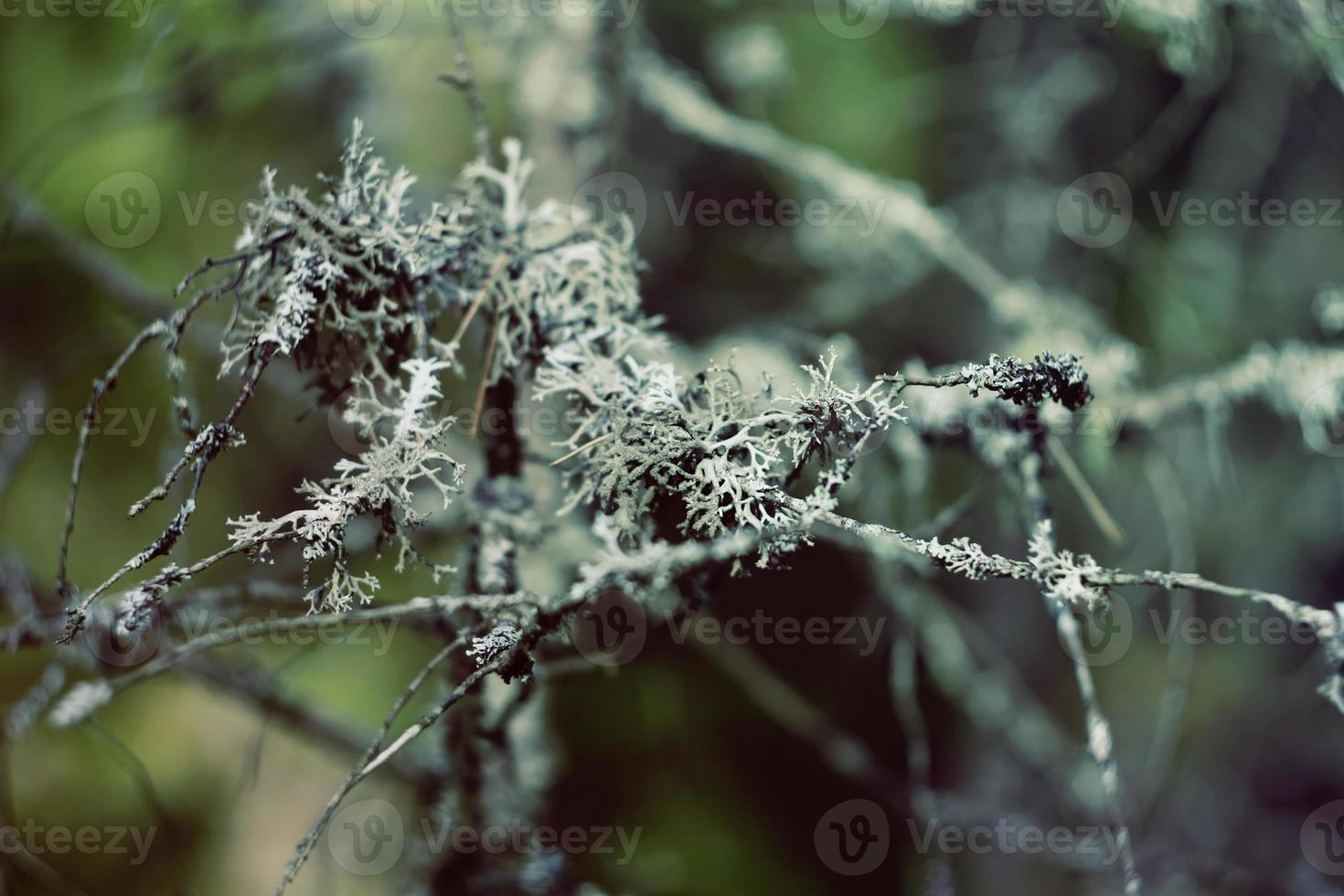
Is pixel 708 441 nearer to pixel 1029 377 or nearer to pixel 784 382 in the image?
pixel 1029 377

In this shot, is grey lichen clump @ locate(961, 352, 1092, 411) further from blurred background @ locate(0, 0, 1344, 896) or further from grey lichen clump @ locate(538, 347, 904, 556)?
blurred background @ locate(0, 0, 1344, 896)

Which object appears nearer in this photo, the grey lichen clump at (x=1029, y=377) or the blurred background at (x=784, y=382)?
the grey lichen clump at (x=1029, y=377)

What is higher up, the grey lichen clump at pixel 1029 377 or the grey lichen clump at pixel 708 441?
the grey lichen clump at pixel 1029 377

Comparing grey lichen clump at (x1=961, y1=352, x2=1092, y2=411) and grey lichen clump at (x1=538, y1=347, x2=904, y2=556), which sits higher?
grey lichen clump at (x1=961, y1=352, x2=1092, y2=411)

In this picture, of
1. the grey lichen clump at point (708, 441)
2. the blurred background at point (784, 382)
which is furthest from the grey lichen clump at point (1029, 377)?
the blurred background at point (784, 382)

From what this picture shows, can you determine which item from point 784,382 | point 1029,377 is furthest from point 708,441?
point 784,382

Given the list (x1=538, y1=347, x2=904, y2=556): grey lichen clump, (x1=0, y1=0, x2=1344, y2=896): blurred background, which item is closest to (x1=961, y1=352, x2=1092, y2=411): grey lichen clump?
(x1=538, y1=347, x2=904, y2=556): grey lichen clump

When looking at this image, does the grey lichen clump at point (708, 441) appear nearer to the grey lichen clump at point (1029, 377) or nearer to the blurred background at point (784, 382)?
the grey lichen clump at point (1029, 377)

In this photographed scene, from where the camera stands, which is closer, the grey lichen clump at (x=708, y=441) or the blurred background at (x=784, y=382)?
the grey lichen clump at (x=708, y=441)

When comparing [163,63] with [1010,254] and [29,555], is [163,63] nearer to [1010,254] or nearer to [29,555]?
[29,555]
